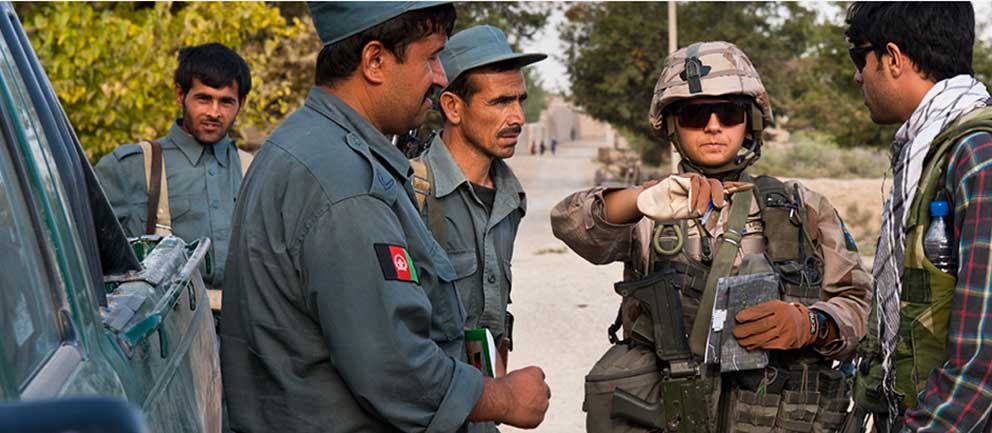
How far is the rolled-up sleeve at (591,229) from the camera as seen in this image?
3596 mm

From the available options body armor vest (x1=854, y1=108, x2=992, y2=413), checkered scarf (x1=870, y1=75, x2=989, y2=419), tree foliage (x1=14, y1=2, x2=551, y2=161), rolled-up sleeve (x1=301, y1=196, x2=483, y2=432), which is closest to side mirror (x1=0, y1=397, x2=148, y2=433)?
rolled-up sleeve (x1=301, y1=196, x2=483, y2=432)

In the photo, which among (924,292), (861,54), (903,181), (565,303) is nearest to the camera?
(924,292)

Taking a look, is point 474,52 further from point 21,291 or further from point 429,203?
point 21,291

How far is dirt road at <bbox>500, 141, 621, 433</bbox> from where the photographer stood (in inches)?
311

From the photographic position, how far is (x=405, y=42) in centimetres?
260

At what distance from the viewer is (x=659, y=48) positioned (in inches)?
1438

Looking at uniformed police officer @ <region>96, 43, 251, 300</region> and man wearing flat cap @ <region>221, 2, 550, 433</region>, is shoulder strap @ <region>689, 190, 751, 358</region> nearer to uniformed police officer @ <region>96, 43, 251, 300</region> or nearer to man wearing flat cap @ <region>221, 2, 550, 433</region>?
man wearing flat cap @ <region>221, 2, 550, 433</region>

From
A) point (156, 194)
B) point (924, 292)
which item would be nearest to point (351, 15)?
point (924, 292)

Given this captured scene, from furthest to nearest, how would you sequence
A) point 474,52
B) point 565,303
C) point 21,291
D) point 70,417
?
point 565,303, point 474,52, point 21,291, point 70,417

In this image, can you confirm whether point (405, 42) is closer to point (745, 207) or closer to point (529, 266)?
point (745, 207)

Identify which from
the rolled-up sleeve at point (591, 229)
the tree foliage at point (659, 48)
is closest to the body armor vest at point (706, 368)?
the rolled-up sleeve at point (591, 229)

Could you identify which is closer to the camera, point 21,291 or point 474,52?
point 21,291

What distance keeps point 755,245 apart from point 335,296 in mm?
1775

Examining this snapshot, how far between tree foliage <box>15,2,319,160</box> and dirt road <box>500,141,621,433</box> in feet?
11.6
